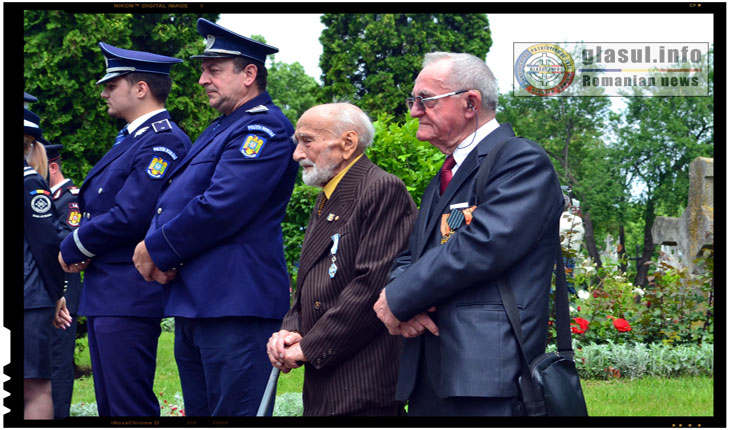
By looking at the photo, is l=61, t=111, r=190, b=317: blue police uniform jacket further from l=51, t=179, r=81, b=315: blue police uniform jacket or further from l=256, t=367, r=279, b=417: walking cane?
l=51, t=179, r=81, b=315: blue police uniform jacket

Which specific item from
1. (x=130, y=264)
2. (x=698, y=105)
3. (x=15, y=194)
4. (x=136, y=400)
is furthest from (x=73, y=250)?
(x=698, y=105)

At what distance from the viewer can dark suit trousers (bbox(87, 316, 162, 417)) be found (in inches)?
172

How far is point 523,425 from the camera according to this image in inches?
108

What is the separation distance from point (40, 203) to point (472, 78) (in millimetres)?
2934

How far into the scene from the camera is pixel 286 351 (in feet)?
11.5

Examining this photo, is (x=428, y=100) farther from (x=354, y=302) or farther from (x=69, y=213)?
(x=69, y=213)

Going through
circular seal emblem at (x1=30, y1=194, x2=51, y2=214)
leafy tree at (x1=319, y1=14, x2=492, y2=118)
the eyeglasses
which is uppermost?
leafy tree at (x1=319, y1=14, x2=492, y2=118)

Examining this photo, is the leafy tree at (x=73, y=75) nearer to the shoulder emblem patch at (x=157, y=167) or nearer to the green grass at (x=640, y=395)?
the green grass at (x=640, y=395)

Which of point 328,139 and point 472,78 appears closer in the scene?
point 472,78

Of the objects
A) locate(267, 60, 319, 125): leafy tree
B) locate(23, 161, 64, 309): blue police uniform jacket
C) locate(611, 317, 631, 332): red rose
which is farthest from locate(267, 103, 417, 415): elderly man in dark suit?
locate(267, 60, 319, 125): leafy tree

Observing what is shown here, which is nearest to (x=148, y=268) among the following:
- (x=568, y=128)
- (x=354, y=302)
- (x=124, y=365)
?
(x=124, y=365)

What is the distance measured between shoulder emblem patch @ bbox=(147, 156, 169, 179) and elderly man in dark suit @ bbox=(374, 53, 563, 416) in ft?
6.28

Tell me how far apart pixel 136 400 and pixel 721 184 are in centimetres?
315

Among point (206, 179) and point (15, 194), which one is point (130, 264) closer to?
point (206, 179)
